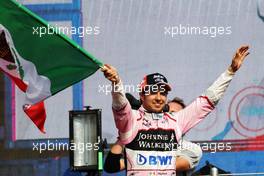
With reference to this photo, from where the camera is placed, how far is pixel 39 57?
16.8ft

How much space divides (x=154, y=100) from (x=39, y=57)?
0.85 metres

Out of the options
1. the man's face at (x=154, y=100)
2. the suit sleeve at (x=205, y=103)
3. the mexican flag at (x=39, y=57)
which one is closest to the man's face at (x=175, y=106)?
the suit sleeve at (x=205, y=103)

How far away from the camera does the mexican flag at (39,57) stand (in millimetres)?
5047

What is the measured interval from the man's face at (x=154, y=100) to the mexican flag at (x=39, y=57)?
0.41m

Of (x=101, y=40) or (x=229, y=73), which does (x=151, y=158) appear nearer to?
(x=229, y=73)

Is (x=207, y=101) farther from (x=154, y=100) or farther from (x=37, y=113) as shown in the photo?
(x=37, y=113)

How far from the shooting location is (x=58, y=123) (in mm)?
6871

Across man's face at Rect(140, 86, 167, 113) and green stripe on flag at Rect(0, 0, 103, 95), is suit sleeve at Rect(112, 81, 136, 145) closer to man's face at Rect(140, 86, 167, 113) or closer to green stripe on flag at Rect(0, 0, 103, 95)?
man's face at Rect(140, 86, 167, 113)

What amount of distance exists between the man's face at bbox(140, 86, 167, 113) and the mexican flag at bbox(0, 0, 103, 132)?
41 cm

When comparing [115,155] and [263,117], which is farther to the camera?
[263,117]

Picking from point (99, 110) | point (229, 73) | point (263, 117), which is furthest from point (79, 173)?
point (229, 73)

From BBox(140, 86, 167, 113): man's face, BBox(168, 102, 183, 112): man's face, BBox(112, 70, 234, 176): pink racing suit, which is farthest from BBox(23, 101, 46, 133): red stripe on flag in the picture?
BBox(168, 102, 183, 112): man's face

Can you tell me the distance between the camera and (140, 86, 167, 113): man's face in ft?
16.1

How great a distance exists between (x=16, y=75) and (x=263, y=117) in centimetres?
260
